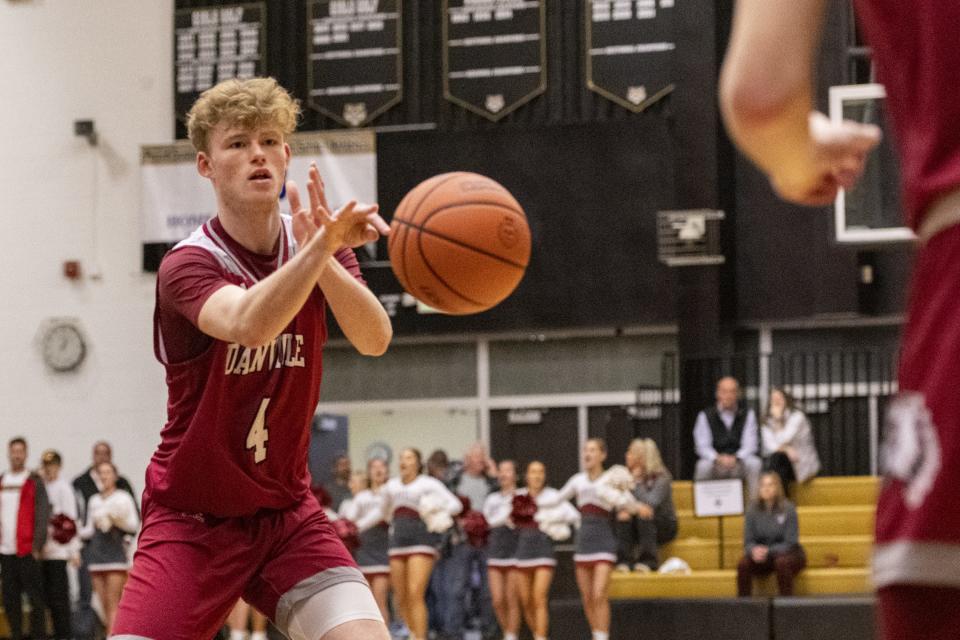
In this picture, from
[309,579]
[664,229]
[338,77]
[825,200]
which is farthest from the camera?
[338,77]

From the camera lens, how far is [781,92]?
56.9 inches

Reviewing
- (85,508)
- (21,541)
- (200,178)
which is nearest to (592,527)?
(85,508)

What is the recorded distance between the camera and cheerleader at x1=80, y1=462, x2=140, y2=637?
1312cm

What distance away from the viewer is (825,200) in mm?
1664

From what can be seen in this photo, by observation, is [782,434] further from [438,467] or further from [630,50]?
[630,50]

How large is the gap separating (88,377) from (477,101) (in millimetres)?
5750

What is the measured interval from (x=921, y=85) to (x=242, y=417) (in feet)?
8.21

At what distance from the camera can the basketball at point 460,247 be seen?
15.3 ft

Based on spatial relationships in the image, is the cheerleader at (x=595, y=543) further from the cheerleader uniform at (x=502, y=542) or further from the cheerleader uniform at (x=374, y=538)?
the cheerleader uniform at (x=374, y=538)

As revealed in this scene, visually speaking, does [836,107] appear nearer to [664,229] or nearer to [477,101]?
[664,229]

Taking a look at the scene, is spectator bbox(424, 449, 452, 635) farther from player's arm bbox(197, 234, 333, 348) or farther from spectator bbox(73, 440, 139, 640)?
player's arm bbox(197, 234, 333, 348)

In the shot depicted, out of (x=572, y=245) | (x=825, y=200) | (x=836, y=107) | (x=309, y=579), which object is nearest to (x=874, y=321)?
(x=572, y=245)

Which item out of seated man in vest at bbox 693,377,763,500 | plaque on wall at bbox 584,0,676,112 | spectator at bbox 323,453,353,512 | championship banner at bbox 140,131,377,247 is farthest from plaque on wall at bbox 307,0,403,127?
seated man in vest at bbox 693,377,763,500

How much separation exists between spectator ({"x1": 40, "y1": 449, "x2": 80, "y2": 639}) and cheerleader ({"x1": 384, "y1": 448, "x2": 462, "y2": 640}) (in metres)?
3.25
